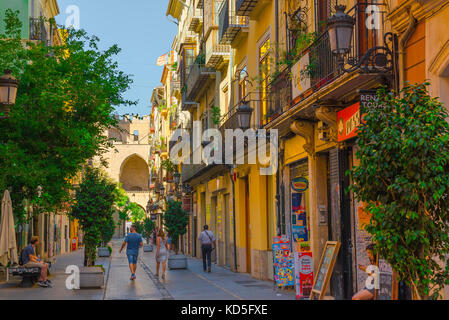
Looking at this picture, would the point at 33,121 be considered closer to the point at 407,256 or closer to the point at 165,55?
the point at 407,256

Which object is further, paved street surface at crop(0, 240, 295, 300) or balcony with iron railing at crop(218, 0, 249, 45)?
balcony with iron railing at crop(218, 0, 249, 45)

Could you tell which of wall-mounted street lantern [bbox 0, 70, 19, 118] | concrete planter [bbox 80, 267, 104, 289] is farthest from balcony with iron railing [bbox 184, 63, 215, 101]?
wall-mounted street lantern [bbox 0, 70, 19, 118]

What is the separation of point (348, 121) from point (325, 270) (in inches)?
110

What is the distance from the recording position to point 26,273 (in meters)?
Answer: 17.3

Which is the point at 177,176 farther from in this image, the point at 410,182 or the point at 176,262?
the point at 410,182

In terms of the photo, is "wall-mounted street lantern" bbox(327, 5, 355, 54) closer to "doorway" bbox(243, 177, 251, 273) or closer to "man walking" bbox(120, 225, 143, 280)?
"man walking" bbox(120, 225, 143, 280)

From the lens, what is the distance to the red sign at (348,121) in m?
11.1

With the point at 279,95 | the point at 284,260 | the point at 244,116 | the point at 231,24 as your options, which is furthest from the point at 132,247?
the point at 231,24

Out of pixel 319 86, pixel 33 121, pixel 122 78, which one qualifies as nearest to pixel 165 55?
pixel 122 78

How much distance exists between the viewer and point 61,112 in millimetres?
19406

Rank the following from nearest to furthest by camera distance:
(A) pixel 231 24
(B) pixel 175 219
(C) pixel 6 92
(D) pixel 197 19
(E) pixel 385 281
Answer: (E) pixel 385 281 < (C) pixel 6 92 < (A) pixel 231 24 < (D) pixel 197 19 < (B) pixel 175 219

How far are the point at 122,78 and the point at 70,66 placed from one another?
6.05 ft

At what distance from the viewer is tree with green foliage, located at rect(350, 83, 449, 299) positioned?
650 cm

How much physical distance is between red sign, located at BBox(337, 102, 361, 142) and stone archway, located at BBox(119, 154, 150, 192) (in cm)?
8884
